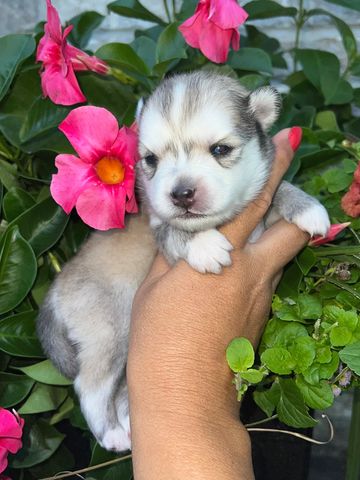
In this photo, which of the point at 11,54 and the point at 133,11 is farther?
the point at 133,11

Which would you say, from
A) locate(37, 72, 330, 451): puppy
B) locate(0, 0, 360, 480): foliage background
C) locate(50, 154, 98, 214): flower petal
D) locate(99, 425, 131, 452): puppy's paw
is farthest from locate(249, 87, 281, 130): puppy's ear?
locate(99, 425, 131, 452): puppy's paw

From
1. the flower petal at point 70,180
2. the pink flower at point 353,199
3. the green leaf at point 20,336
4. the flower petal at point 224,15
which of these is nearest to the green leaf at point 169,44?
the flower petal at point 224,15

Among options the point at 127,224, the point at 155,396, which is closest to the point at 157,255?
the point at 127,224

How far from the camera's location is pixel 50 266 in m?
1.73

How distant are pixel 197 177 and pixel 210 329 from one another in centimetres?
31

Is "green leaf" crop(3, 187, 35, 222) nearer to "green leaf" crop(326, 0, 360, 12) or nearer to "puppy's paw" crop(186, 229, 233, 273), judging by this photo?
"puppy's paw" crop(186, 229, 233, 273)

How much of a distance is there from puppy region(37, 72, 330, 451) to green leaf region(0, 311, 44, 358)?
0.03 m

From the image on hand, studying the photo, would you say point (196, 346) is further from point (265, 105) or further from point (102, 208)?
point (265, 105)

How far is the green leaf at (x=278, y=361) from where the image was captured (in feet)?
4.02

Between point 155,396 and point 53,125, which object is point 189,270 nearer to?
point 155,396

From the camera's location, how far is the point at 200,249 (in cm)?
142

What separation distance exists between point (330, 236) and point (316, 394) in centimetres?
39

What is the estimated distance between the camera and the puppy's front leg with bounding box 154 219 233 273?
1.40 meters

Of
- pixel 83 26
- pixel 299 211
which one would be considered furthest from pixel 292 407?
pixel 83 26
